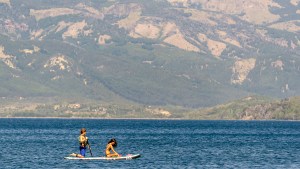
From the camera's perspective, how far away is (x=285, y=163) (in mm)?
196625

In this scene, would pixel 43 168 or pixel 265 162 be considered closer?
pixel 43 168

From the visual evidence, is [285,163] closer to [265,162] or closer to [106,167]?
[265,162]

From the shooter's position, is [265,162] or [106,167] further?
[265,162]

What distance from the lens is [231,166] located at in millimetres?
186625

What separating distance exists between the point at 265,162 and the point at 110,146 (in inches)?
1373

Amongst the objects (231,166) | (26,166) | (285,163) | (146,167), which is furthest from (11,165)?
(285,163)

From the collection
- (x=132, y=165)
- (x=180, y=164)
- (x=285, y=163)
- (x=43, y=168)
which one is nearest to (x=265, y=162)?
(x=285, y=163)

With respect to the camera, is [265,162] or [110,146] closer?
[110,146]

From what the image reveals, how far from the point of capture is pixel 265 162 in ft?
651

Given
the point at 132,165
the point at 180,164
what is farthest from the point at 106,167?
the point at 180,164

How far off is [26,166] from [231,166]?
40.8m

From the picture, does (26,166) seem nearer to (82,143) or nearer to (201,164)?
(82,143)

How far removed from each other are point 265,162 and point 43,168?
161 feet

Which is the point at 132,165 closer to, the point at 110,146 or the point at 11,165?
the point at 110,146
